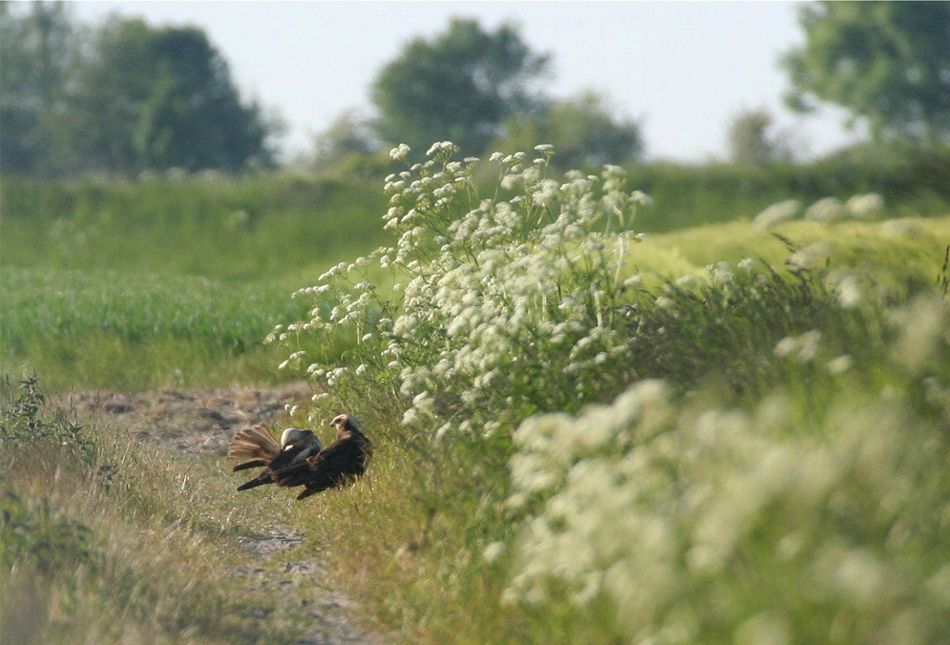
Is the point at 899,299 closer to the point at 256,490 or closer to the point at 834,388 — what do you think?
the point at 834,388

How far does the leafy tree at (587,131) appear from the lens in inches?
1505

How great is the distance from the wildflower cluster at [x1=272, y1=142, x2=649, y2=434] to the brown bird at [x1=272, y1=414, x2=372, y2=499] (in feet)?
1.18

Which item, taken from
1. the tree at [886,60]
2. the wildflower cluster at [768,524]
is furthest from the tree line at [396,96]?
the wildflower cluster at [768,524]

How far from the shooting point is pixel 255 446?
666 centimetres

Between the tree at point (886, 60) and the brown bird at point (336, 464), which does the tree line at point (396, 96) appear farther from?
the brown bird at point (336, 464)

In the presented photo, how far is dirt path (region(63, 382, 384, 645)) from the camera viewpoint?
471cm

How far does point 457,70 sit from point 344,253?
94.6ft

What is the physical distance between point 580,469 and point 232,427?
6.57m

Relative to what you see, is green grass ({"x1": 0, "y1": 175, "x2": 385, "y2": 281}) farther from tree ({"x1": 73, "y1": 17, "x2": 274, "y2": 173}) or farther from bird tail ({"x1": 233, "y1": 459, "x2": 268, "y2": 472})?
tree ({"x1": 73, "y1": 17, "x2": 274, "y2": 173})

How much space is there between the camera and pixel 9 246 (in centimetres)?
2211

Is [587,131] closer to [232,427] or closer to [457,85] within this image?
[457,85]

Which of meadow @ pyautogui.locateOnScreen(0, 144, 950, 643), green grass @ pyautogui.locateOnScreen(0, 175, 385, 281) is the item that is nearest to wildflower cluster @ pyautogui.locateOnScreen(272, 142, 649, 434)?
meadow @ pyautogui.locateOnScreen(0, 144, 950, 643)

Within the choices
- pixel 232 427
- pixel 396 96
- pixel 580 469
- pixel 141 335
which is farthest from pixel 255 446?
pixel 396 96

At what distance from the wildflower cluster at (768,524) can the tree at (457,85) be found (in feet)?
137
